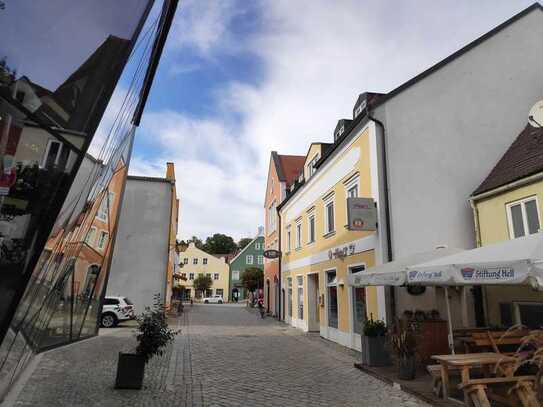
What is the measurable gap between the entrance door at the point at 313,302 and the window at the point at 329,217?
270 cm

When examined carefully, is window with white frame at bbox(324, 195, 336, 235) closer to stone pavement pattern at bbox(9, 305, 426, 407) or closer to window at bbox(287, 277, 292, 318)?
stone pavement pattern at bbox(9, 305, 426, 407)

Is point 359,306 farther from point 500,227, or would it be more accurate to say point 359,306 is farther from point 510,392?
point 510,392

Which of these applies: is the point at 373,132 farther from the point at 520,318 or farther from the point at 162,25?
the point at 162,25

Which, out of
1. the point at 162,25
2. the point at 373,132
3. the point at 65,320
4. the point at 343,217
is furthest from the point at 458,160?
the point at 65,320

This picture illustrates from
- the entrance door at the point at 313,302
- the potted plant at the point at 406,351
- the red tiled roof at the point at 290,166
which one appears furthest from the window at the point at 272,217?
the potted plant at the point at 406,351

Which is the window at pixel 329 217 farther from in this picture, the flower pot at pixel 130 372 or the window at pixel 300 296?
the flower pot at pixel 130 372

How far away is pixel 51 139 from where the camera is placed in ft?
7.40

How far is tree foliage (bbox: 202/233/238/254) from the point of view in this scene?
97.8 metres

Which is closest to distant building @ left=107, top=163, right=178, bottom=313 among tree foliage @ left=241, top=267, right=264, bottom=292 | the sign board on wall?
the sign board on wall

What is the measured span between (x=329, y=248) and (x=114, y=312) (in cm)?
1057

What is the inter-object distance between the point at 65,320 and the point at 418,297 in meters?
8.01

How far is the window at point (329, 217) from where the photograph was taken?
15.6 metres

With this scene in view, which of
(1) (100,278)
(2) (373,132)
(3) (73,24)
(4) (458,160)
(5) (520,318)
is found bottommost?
(5) (520,318)

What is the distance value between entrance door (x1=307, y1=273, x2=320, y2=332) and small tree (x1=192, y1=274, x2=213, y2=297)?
4835cm
